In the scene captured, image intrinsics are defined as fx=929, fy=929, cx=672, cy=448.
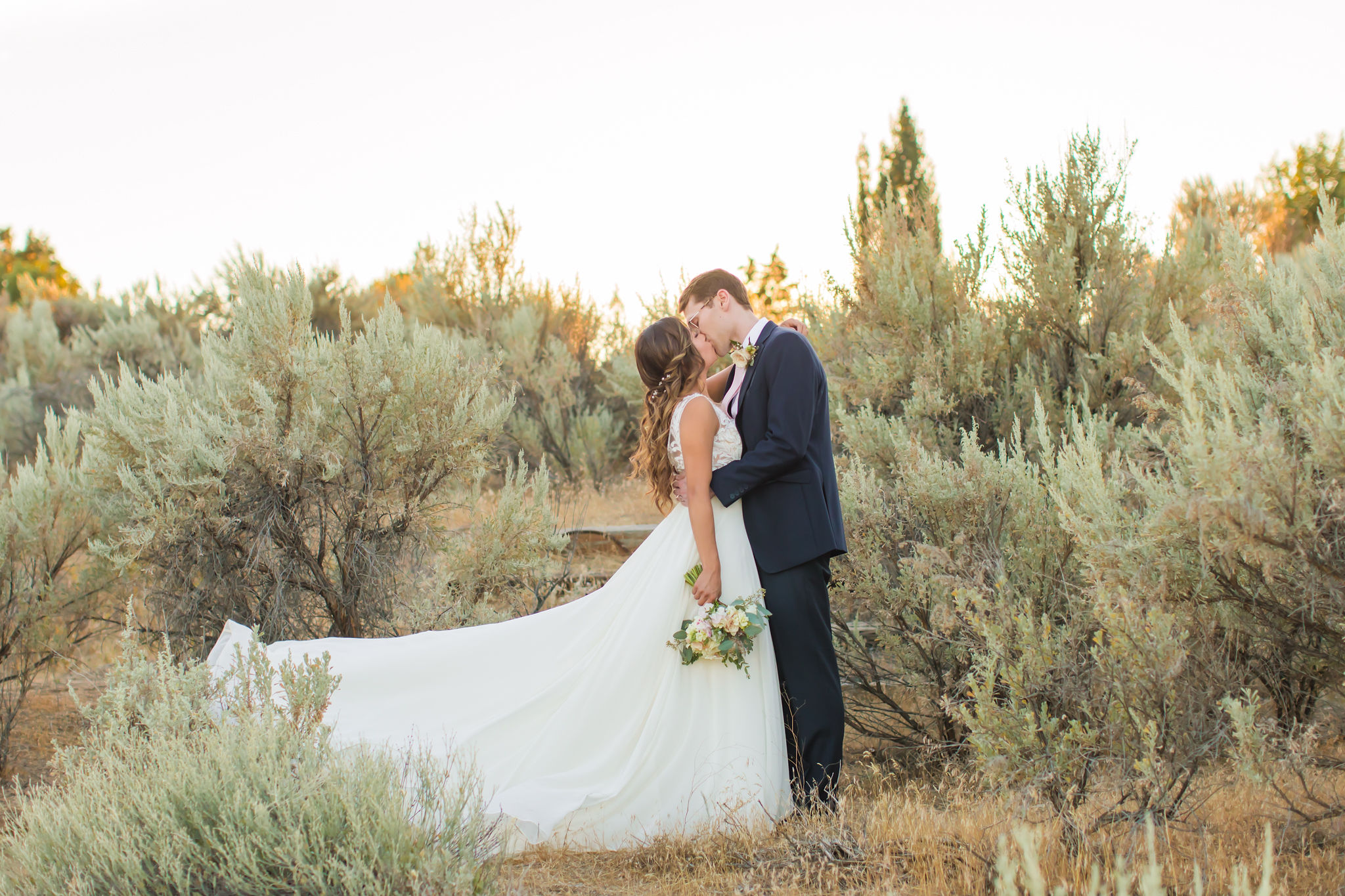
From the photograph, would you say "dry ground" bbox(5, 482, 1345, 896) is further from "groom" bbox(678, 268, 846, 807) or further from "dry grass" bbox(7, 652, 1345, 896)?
"groom" bbox(678, 268, 846, 807)

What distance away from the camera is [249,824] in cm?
230

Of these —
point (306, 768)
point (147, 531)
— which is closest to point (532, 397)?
point (147, 531)

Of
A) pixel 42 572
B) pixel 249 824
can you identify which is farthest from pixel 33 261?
pixel 249 824

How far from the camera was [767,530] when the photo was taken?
3.70 m

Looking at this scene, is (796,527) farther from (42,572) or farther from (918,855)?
(42,572)

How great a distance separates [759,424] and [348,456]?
2497mm

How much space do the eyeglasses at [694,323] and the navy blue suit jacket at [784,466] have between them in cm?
32

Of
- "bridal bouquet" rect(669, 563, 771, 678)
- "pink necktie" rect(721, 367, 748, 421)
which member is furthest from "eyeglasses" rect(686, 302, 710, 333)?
"bridal bouquet" rect(669, 563, 771, 678)

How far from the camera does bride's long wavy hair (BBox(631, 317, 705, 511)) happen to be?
3.79 meters

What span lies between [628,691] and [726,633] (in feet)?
1.70

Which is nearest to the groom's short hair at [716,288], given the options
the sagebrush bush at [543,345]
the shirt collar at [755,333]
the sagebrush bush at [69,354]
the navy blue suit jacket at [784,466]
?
the shirt collar at [755,333]

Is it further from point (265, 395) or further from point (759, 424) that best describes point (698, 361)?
point (265, 395)

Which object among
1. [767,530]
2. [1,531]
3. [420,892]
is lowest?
[420,892]

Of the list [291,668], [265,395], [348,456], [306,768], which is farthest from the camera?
[348,456]
